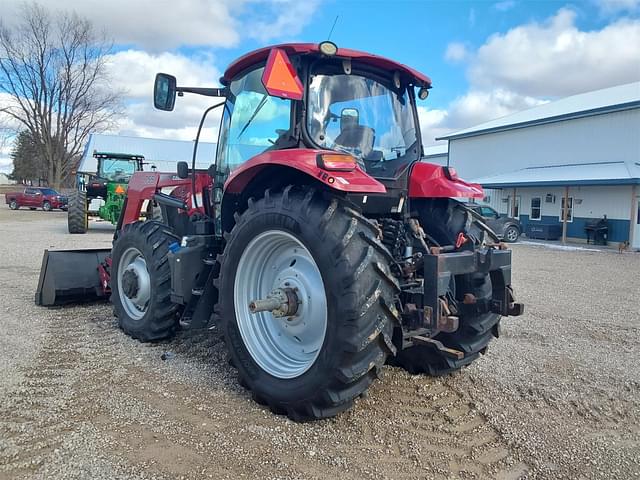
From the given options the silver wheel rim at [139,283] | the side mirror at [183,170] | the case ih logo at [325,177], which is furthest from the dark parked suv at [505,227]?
the case ih logo at [325,177]

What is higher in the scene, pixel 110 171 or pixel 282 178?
pixel 110 171

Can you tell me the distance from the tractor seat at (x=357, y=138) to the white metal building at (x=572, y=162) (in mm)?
18559

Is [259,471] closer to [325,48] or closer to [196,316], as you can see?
[196,316]

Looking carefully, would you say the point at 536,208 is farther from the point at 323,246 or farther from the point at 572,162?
the point at 323,246

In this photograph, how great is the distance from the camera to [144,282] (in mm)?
5094

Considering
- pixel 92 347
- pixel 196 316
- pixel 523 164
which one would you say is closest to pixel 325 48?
pixel 196 316

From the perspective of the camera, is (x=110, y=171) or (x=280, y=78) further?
(x=110, y=171)

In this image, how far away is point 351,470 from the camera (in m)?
2.82

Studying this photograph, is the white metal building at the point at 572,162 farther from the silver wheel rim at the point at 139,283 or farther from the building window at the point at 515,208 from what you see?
the silver wheel rim at the point at 139,283

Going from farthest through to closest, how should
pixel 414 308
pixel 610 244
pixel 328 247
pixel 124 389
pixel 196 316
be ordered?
pixel 610 244, pixel 196 316, pixel 124 389, pixel 414 308, pixel 328 247

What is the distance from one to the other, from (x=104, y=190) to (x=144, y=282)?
48.4ft

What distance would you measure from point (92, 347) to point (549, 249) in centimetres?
1698

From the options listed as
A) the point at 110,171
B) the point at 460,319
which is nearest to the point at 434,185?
the point at 460,319

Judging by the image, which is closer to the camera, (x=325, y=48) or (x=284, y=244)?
(x=325, y=48)
